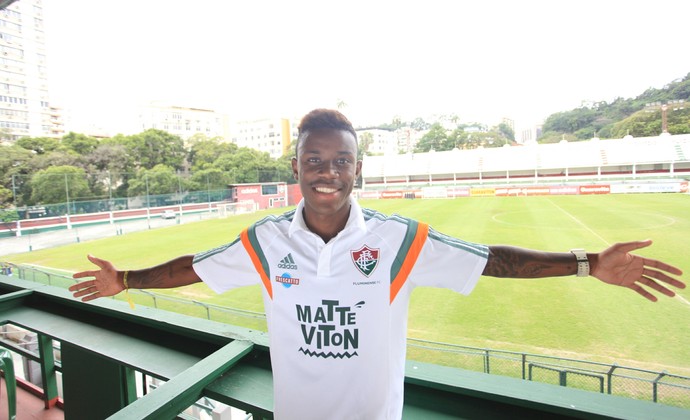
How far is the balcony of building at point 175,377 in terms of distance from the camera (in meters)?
0.90

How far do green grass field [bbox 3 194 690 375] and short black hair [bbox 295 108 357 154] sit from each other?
0.40m

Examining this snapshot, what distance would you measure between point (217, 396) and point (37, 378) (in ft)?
7.67

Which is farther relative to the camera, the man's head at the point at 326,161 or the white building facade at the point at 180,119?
the white building facade at the point at 180,119

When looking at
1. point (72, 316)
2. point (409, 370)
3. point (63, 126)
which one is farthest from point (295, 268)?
point (63, 126)

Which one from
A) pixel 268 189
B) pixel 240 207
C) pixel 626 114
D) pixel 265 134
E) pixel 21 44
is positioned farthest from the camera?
pixel 265 134

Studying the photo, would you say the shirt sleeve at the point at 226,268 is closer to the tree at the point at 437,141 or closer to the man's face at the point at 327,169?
the man's face at the point at 327,169

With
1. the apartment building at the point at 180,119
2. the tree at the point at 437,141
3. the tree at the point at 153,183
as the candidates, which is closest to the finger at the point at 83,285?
the tree at the point at 153,183

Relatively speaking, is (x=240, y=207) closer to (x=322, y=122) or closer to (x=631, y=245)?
(x=322, y=122)

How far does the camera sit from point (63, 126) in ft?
134

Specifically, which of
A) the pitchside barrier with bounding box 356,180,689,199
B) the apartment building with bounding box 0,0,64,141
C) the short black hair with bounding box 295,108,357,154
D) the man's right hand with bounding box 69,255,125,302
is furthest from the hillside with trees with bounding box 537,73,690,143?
the pitchside barrier with bounding box 356,180,689,199

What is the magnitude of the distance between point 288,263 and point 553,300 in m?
6.85

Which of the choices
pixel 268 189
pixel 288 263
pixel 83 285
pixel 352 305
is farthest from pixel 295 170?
pixel 268 189

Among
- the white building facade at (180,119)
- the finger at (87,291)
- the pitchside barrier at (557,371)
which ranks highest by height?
the white building facade at (180,119)

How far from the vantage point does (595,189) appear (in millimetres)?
18609
